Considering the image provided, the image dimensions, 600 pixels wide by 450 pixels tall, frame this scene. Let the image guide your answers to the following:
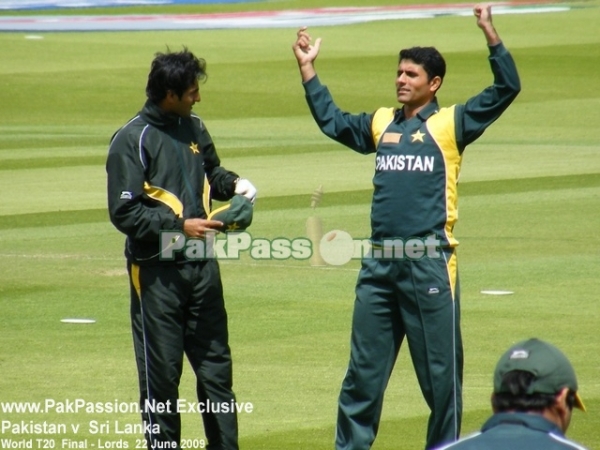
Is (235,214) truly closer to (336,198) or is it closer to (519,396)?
(519,396)

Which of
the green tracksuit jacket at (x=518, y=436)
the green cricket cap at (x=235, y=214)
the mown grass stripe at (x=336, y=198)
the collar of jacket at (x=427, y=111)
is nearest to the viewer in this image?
the green tracksuit jacket at (x=518, y=436)

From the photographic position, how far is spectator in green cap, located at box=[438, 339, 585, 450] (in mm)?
3996

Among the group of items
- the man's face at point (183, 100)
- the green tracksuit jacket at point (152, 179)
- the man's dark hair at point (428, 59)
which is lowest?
the green tracksuit jacket at point (152, 179)

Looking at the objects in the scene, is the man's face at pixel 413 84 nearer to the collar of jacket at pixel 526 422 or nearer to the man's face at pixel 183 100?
the man's face at pixel 183 100

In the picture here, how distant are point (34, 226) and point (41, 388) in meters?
7.55

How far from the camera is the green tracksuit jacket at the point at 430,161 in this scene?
711 centimetres

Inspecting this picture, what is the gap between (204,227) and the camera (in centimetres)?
720

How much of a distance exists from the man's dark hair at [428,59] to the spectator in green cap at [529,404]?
335 cm

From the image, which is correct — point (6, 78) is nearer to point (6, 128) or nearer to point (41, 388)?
point (6, 128)

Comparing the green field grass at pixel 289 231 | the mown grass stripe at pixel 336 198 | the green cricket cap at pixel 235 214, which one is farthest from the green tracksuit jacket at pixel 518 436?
the mown grass stripe at pixel 336 198

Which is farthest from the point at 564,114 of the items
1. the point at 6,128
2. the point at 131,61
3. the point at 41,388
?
the point at 41,388

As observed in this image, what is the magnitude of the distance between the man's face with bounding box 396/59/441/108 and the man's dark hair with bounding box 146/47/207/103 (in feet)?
3.36

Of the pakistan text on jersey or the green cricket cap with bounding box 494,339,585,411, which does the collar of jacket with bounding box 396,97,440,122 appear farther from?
the green cricket cap with bounding box 494,339,585,411

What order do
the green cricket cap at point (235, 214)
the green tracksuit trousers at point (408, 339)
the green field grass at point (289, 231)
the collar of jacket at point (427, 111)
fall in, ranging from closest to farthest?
the green tracksuit trousers at point (408, 339), the collar of jacket at point (427, 111), the green cricket cap at point (235, 214), the green field grass at point (289, 231)
